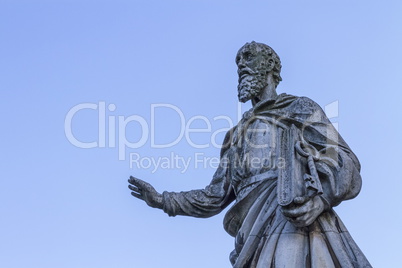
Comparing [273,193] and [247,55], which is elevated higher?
[247,55]

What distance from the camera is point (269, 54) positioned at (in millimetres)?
12258

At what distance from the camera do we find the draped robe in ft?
33.6

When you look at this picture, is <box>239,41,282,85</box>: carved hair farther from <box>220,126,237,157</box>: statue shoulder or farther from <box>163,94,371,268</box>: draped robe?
<box>220,126,237,157</box>: statue shoulder

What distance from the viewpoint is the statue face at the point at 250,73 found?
12.0m

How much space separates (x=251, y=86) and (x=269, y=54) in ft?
2.01

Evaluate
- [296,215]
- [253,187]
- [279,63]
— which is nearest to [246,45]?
[279,63]

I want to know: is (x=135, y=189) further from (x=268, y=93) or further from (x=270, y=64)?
(x=270, y=64)

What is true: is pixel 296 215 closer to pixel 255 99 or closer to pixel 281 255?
pixel 281 255

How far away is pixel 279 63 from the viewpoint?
40.6 ft

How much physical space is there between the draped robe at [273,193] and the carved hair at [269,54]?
548 millimetres

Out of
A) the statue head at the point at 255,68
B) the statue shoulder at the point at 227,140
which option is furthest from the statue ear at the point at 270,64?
the statue shoulder at the point at 227,140

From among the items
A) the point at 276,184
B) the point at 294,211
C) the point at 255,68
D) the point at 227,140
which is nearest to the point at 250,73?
the point at 255,68

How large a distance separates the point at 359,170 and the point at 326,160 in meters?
0.58

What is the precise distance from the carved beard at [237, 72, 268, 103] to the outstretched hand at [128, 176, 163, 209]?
5.89 ft
